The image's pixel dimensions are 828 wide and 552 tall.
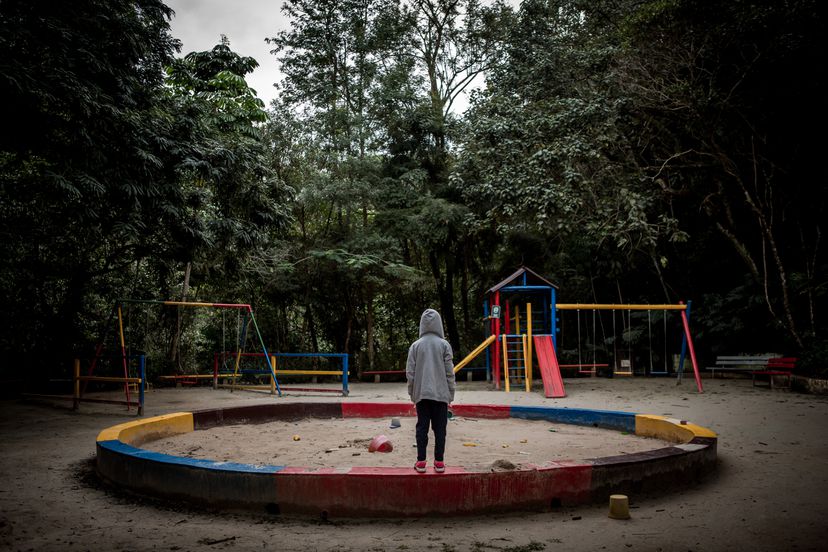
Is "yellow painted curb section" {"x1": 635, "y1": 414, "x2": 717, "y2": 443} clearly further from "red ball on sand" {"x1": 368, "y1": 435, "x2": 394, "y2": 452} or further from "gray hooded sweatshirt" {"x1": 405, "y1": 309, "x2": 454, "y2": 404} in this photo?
"red ball on sand" {"x1": 368, "y1": 435, "x2": 394, "y2": 452}

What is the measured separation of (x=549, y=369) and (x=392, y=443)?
6583 mm

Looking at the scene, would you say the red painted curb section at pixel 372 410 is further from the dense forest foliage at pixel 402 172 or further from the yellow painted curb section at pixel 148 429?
the dense forest foliage at pixel 402 172

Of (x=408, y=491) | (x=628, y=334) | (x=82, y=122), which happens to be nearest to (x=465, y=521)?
(x=408, y=491)

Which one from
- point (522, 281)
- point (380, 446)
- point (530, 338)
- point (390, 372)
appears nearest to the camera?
point (380, 446)

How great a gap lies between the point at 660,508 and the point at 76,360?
9.22 metres

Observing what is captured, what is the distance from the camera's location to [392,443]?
646cm

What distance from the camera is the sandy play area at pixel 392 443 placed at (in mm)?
5512

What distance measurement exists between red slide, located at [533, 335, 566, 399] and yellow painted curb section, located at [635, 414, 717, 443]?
477 cm

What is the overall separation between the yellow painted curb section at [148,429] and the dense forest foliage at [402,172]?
3.16 m

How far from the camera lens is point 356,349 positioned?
→ 66.5ft

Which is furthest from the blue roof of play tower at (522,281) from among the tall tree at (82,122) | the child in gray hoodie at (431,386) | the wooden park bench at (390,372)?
the child in gray hoodie at (431,386)

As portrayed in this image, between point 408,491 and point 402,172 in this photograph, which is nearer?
point 408,491

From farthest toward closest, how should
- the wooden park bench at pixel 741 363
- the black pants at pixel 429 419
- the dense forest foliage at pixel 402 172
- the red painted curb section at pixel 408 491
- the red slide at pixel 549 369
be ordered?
the wooden park bench at pixel 741 363 < the red slide at pixel 549 369 < the dense forest foliage at pixel 402 172 < the black pants at pixel 429 419 < the red painted curb section at pixel 408 491

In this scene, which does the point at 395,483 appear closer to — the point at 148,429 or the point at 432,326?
the point at 432,326
